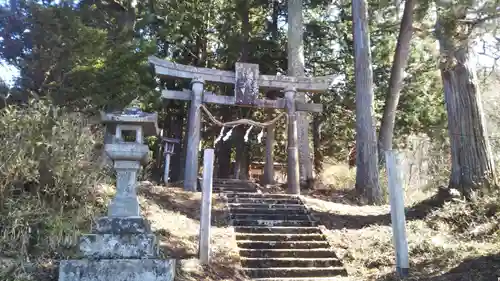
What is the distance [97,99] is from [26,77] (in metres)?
1.19

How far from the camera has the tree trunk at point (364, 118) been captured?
11.0m

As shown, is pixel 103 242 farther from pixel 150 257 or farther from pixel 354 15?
pixel 354 15

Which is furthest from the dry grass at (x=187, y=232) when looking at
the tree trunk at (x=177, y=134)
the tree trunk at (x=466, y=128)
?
the tree trunk at (x=177, y=134)

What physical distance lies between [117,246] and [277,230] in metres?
3.70

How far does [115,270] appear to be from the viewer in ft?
17.1

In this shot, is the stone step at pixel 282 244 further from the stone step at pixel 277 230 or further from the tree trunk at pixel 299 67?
the tree trunk at pixel 299 67

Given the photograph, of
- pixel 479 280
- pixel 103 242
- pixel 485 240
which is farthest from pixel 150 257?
pixel 485 240

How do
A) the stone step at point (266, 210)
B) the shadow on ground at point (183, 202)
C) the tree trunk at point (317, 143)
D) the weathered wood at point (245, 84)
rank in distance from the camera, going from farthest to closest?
the tree trunk at point (317, 143) → the weathered wood at point (245, 84) → the stone step at point (266, 210) → the shadow on ground at point (183, 202)

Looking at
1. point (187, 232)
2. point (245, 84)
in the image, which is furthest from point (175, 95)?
point (187, 232)

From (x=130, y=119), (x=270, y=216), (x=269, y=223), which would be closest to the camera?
(x=130, y=119)

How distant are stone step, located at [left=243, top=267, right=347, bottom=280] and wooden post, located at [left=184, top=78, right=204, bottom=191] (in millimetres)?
4091

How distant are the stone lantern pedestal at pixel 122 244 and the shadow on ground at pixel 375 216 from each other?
4.23 meters

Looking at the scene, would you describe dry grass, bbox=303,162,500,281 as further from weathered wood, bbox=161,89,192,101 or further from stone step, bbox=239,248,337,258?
weathered wood, bbox=161,89,192,101

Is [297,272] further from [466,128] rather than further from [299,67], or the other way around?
[299,67]
